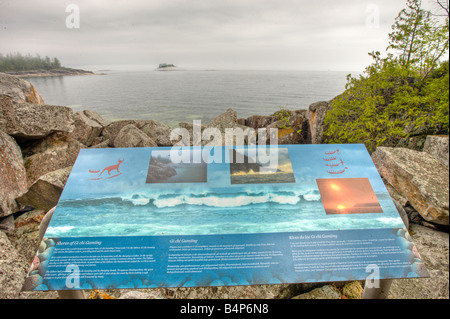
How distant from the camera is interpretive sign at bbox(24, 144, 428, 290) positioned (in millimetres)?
2264

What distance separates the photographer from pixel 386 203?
8.86ft

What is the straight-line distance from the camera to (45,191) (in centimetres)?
388

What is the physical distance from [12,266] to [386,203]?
4.42 metres

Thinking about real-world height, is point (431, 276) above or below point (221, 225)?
below

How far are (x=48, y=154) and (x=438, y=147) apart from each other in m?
6.54

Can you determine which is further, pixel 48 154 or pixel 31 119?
pixel 48 154

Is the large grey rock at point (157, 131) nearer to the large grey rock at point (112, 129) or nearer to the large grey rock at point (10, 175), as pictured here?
the large grey rock at point (112, 129)

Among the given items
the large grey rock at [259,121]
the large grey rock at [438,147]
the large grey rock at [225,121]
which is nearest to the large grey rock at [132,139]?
the large grey rock at [225,121]

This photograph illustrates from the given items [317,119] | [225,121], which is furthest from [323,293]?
[225,121]

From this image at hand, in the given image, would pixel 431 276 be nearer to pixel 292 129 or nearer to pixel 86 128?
pixel 292 129

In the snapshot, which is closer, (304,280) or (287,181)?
(304,280)

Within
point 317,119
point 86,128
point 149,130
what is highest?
point 317,119
